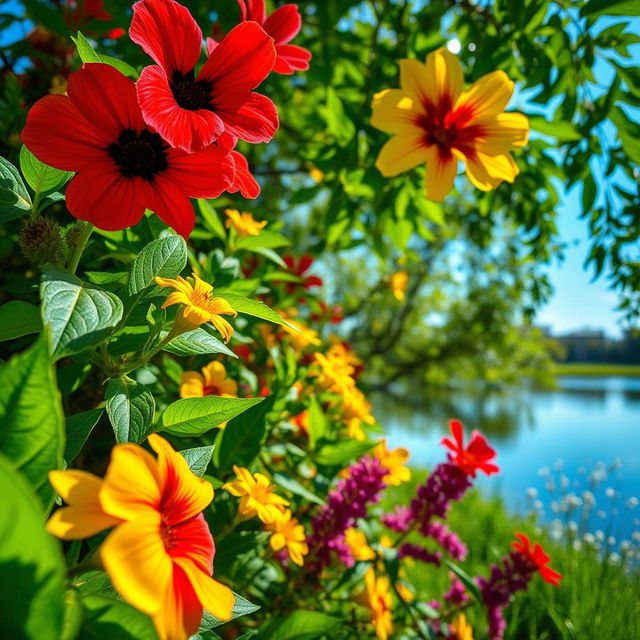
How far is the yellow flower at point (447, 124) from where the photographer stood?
0.65 metres

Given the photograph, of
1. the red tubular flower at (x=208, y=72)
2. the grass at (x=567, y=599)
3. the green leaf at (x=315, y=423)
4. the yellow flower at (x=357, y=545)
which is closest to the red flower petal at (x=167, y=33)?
the red tubular flower at (x=208, y=72)

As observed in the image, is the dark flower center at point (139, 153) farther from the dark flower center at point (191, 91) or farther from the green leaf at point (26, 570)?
the green leaf at point (26, 570)

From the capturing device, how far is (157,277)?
1.27 ft

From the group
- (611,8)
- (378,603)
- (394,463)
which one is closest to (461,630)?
(378,603)

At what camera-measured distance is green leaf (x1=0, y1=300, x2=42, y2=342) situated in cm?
35

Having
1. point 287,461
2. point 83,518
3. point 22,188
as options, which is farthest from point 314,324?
point 83,518

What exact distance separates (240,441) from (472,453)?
45cm

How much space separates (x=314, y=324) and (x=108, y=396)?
1.15 m

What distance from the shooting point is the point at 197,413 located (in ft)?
1.34

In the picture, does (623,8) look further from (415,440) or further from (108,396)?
(415,440)

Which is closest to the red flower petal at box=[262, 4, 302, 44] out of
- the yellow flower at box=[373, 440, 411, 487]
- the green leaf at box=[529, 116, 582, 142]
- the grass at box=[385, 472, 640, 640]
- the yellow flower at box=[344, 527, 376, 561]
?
the green leaf at box=[529, 116, 582, 142]

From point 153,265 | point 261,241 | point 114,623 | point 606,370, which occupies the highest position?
point 261,241

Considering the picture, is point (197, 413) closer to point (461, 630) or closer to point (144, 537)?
point (144, 537)

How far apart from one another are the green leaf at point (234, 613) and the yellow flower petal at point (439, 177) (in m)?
0.51
